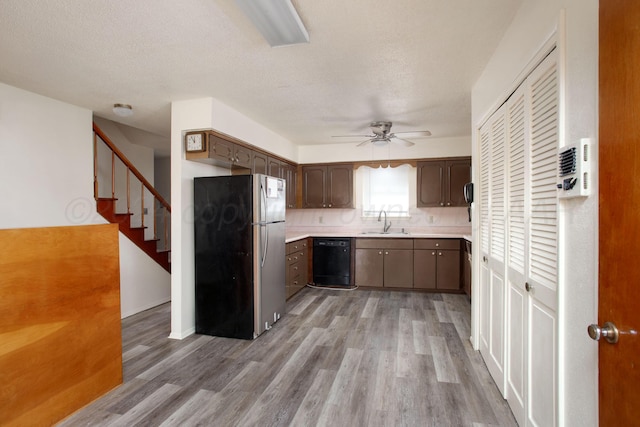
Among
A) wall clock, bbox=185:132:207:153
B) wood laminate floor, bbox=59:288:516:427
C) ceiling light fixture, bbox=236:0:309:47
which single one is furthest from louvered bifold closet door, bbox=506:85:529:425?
wall clock, bbox=185:132:207:153

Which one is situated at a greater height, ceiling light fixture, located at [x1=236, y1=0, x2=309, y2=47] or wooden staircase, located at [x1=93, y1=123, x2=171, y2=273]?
ceiling light fixture, located at [x1=236, y1=0, x2=309, y2=47]

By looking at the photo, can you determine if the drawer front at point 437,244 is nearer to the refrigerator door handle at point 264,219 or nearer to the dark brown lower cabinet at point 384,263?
the dark brown lower cabinet at point 384,263

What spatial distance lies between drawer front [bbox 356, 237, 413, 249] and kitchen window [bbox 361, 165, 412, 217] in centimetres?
71

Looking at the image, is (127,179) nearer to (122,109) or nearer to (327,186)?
(122,109)

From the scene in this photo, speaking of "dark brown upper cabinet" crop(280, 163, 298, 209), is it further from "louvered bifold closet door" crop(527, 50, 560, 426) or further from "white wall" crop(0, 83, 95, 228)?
"louvered bifold closet door" crop(527, 50, 560, 426)

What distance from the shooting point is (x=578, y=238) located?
118cm

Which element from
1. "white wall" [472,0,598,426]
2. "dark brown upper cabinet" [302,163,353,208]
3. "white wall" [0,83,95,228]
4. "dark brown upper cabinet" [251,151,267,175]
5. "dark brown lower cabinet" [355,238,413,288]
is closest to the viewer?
"white wall" [472,0,598,426]

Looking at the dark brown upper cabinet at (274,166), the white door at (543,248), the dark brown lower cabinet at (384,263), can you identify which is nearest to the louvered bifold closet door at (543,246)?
the white door at (543,248)

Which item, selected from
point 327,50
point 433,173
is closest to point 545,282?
point 327,50

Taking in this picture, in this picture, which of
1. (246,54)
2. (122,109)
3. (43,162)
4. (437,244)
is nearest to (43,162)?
(43,162)

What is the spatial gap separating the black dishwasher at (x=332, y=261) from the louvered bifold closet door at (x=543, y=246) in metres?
3.59

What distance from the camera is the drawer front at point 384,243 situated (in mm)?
5016

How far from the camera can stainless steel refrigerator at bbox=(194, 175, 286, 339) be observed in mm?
3244

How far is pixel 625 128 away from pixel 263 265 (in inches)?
117
